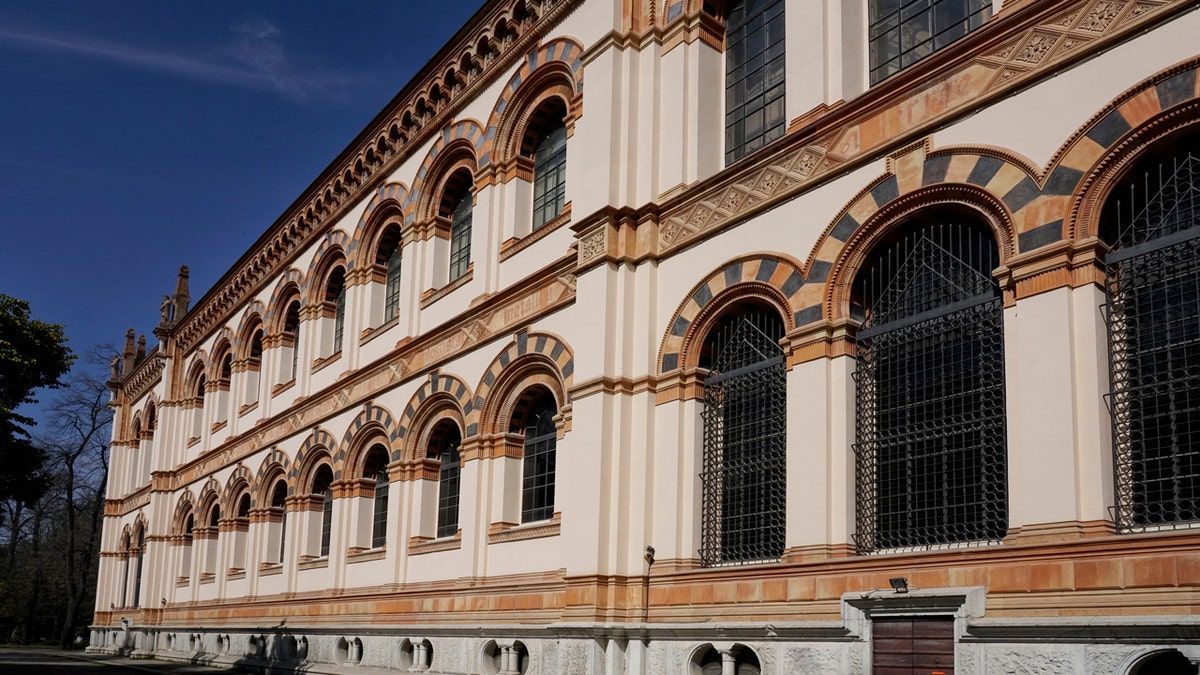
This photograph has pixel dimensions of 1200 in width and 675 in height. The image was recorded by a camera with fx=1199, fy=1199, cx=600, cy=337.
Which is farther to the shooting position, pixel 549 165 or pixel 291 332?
pixel 291 332

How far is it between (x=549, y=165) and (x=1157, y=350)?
446 inches

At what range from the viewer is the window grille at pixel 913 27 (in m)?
12.7

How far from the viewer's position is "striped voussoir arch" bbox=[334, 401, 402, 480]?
2228 centimetres

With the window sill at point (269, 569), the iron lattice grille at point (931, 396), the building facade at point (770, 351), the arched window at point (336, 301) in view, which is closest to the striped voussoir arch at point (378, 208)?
the building facade at point (770, 351)

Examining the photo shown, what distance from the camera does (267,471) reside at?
28891 mm

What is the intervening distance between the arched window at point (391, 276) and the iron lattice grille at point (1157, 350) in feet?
53.7

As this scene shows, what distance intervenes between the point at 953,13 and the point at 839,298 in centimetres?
328

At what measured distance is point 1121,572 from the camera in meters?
9.52

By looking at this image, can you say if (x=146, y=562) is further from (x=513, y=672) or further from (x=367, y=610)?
(x=513, y=672)

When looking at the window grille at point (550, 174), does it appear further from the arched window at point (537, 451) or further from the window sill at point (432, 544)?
the window sill at point (432, 544)

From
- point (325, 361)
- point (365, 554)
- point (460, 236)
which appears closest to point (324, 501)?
point (325, 361)

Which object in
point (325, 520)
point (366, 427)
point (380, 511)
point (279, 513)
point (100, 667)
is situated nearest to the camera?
point (380, 511)

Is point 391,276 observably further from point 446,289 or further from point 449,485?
point 449,485

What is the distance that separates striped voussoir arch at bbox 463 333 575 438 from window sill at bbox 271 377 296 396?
10118mm
